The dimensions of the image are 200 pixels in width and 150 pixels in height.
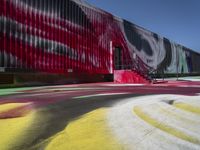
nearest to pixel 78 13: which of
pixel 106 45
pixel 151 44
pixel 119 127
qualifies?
pixel 106 45

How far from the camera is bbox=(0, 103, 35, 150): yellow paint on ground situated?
403cm

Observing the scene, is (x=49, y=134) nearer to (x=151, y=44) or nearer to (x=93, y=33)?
(x=93, y=33)

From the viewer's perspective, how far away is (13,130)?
4.75 meters

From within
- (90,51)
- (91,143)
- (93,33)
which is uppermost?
(93,33)

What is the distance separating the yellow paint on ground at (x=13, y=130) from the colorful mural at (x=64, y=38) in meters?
9.75

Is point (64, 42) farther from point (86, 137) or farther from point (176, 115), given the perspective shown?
point (86, 137)

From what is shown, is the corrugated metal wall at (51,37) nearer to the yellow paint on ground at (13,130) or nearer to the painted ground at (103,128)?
the painted ground at (103,128)

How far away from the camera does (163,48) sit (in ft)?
125

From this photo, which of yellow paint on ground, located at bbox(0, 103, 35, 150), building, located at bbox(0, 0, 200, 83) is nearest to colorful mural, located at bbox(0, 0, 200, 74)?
building, located at bbox(0, 0, 200, 83)

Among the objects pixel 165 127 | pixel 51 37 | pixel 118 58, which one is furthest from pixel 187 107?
pixel 118 58

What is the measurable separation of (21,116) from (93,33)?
17.5 meters

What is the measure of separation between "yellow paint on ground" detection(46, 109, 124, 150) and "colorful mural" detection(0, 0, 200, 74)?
35.1ft

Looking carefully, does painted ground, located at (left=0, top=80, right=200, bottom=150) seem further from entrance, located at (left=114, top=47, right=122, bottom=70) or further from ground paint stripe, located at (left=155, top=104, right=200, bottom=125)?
entrance, located at (left=114, top=47, right=122, bottom=70)

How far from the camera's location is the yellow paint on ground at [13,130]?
403 centimetres
